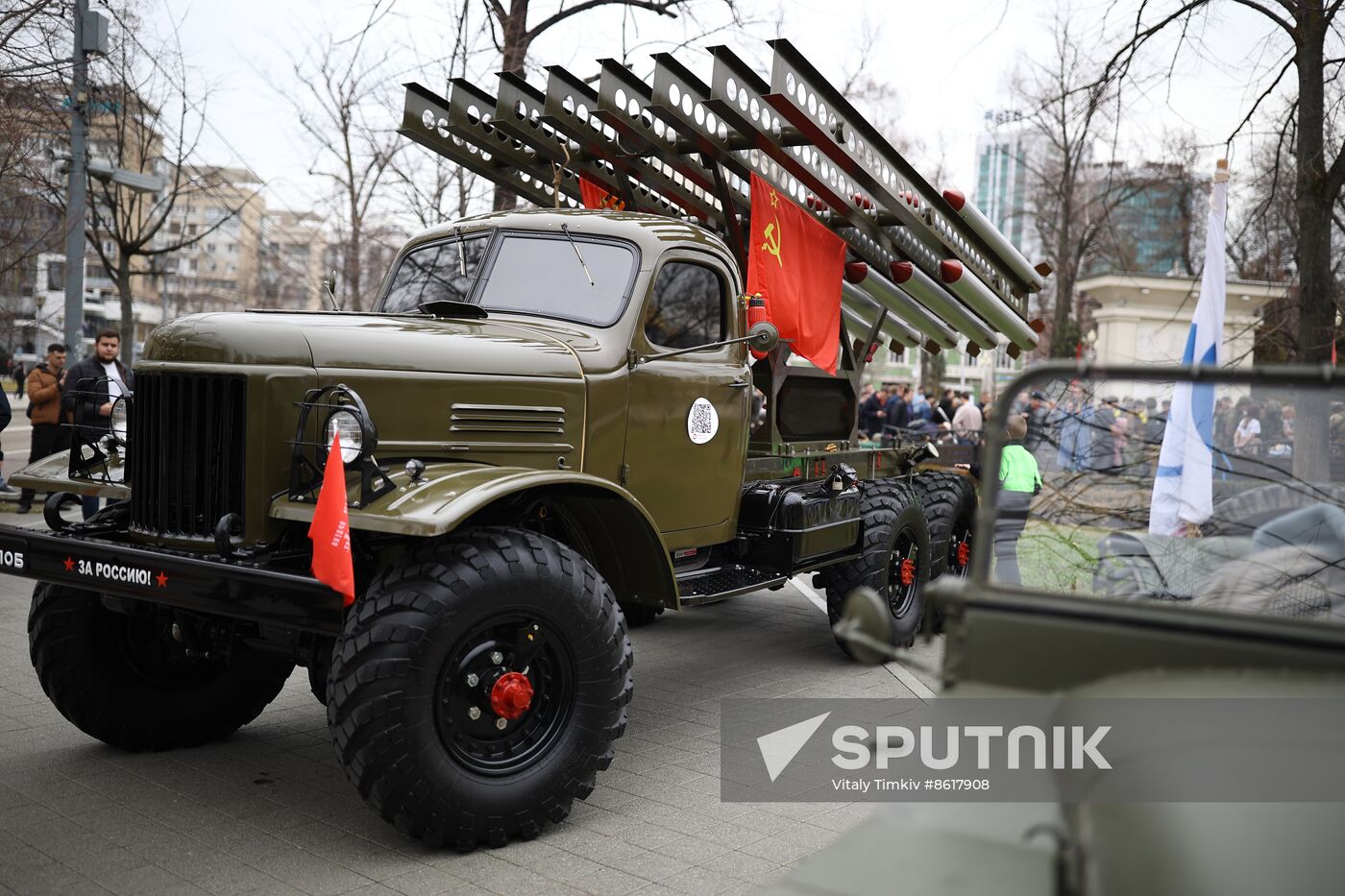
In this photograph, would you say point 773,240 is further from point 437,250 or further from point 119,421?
point 119,421

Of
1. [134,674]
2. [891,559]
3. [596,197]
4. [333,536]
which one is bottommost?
[134,674]

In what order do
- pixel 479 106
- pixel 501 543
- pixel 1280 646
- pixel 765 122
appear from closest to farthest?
pixel 1280 646, pixel 501 543, pixel 765 122, pixel 479 106

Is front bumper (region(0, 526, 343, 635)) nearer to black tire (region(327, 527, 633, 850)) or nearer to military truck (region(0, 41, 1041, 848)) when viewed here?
military truck (region(0, 41, 1041, 848))

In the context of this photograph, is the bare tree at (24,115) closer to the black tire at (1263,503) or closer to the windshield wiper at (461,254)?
the windshield wiper at (461,254)

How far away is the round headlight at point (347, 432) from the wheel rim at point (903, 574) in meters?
4.17

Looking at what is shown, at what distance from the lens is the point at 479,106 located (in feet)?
22.8

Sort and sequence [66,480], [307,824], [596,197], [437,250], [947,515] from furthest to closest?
[947,515]
[596,197]
[437,250]
[66,480]
[307,824]

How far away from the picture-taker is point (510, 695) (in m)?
4.12

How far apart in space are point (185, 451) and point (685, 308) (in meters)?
2.53

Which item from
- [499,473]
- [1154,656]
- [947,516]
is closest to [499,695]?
[499,473]

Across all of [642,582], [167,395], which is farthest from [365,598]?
[642,582]

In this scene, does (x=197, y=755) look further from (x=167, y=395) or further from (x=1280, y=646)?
(x=1280, y=646)

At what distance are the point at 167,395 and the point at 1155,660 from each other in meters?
3.61

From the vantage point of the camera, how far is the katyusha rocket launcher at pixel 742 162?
585 centimetres
